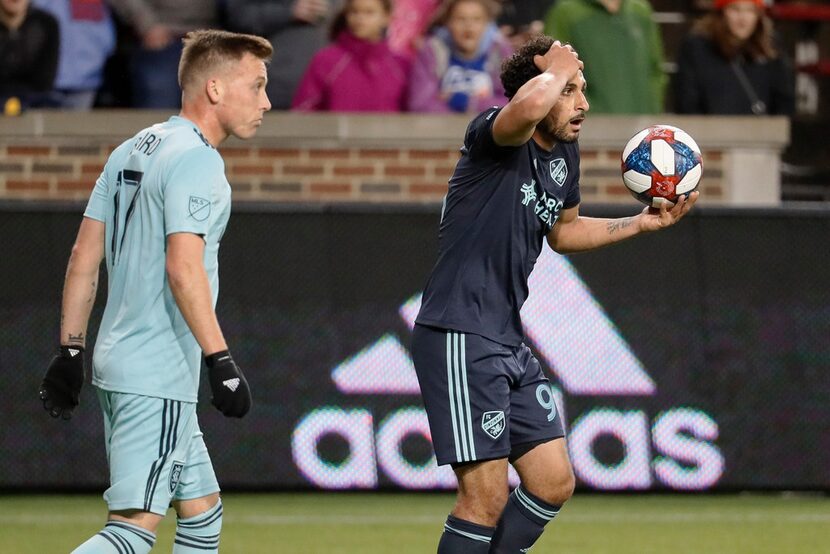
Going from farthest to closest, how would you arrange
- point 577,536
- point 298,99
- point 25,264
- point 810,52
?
1. point 810,52
2. point 298,99
3. point 25,264
4. point 577,536

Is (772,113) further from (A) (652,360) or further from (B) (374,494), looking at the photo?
(B) (374,494)

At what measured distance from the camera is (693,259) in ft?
31.9

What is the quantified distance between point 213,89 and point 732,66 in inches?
261

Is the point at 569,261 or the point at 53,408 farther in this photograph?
the point at 569,261

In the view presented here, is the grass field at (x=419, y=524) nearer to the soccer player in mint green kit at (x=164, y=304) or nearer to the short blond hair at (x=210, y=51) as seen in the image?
the soccer player in mint green kit at (x=164, y=304)

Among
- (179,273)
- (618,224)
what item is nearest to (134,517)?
(179,273)

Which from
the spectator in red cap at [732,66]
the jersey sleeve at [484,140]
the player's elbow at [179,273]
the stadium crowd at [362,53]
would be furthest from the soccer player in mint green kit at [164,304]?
the spectator in red cap at [732,66]

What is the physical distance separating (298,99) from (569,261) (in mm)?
2376

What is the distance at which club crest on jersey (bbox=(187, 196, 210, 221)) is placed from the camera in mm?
5023

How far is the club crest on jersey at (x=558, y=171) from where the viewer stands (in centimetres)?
592

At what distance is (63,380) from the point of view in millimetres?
5449

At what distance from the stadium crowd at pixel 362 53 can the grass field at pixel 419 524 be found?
287 centimetres

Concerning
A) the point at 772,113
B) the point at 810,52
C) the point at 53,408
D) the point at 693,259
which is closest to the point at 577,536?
the point at 693,259

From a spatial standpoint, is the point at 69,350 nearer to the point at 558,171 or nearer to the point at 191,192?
the point at 191,192
